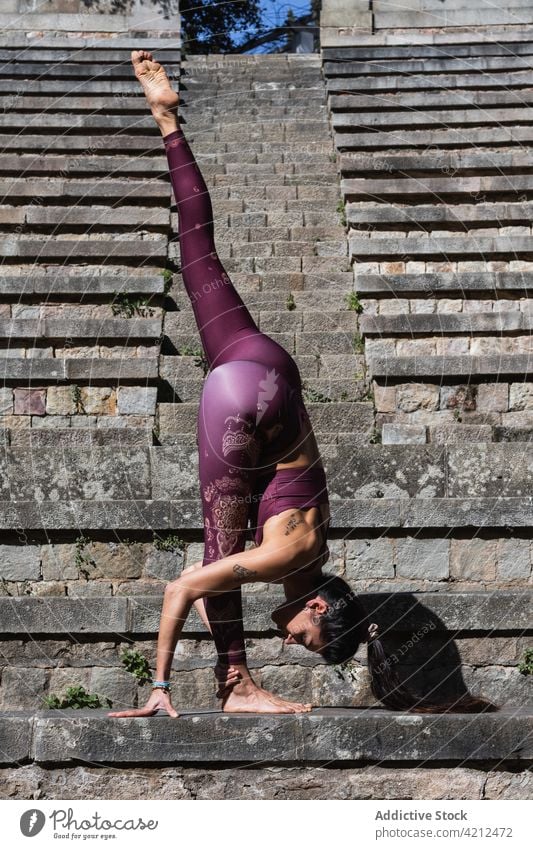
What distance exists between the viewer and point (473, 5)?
12820 millimetres

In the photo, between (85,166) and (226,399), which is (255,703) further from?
(85,166)

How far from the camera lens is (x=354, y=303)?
25.1 ft

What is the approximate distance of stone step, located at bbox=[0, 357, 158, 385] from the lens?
259 inches

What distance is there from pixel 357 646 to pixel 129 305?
3987mm

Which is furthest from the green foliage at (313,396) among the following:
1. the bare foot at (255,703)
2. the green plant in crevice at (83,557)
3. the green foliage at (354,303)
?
the bare foot at (255,703)

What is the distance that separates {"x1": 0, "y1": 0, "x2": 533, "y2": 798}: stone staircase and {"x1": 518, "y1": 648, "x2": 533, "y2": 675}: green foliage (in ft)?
0.12

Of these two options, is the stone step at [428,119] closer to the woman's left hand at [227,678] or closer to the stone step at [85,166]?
the stone step at [85,166]

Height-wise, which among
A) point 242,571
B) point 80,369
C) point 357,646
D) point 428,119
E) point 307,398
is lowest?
point 357,646

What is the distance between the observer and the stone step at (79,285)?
24.3ft

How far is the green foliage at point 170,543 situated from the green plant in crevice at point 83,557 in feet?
1.03

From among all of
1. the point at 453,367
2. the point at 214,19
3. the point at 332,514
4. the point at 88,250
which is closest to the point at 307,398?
the point at 453,367

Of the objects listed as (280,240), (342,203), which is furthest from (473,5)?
(280,240)

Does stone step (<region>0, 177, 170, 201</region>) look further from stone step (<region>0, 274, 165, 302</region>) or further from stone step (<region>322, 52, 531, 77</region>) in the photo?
stone step (<region>322, 52, 531, 77</region>)

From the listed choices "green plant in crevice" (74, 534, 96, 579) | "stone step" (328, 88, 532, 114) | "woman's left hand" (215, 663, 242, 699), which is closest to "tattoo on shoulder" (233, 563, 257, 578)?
"woman's left hand" (215, 663, 242, 699)
